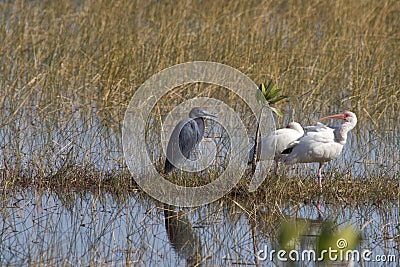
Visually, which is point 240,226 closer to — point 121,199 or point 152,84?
point 121,199

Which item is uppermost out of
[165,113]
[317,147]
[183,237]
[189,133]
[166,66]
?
[166,66]

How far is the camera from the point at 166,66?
9.47 meters

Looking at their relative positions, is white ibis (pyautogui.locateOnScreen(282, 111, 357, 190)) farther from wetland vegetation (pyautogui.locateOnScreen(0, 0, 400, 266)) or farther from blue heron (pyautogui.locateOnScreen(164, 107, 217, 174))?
blue heron (pyautogui.locateOnScreen(164, 107, 217, 174))

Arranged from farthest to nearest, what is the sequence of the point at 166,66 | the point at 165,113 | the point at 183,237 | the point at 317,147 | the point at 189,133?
the point at 166,66
the point at 165,113
the point at 189,133
the point at 317,147
the point at 183,237

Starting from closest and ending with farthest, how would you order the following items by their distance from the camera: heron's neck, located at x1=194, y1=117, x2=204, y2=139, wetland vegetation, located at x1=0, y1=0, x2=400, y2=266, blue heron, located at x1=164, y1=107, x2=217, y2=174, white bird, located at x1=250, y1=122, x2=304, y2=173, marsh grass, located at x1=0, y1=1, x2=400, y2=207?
wetland vegetation, located at x1=0, y1=0, x2=400, y2=266 < marsh grass, located at x1=0, y1=1, x2=400, y2=207 < white bird, located at x1=250, y1=122, x2=304, y2=173 < blue heron, located at x1=164, y1=107, x2=217, y2=174 < heron's neck, located at x1=194, y1=117, x2=204, y2=139

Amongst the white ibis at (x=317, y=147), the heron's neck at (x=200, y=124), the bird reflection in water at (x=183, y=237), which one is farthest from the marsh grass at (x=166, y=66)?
the bird reflection in water at (x=183, y=237)

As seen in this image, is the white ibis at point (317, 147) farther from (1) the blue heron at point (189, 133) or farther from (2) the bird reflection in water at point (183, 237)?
(2) the bird reflection in water at point (183, 237)

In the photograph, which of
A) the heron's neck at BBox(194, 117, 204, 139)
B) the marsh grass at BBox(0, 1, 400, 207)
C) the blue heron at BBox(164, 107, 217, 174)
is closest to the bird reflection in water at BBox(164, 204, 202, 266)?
the marsh grass at BBox(0, 1, 400, 207)

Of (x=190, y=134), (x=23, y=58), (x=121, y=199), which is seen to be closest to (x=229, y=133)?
(x=190, y=134)

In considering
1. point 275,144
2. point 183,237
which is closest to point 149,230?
point 183,237

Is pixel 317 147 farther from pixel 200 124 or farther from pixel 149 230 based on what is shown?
pixel 149 230

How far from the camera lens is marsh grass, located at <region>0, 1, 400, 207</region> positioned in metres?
6.68

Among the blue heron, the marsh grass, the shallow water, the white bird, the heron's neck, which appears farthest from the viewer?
the heron's neck

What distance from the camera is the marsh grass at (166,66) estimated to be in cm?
668
